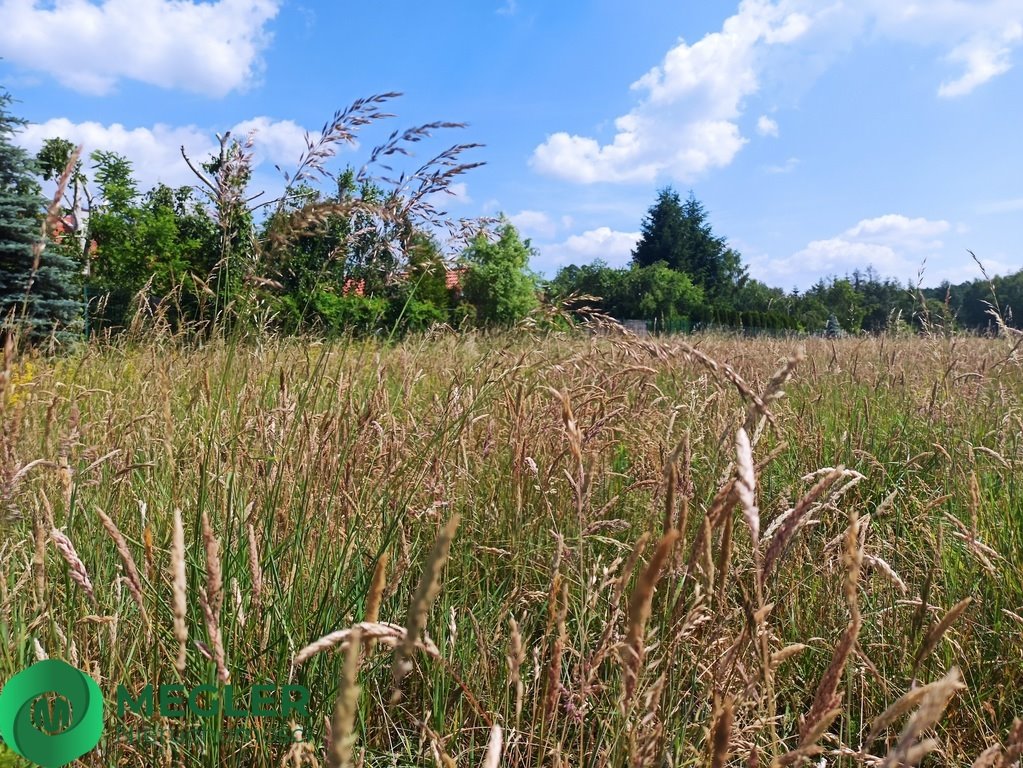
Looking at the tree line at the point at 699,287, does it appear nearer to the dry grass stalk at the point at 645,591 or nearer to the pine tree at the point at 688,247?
the pine tree at the point at 688,247

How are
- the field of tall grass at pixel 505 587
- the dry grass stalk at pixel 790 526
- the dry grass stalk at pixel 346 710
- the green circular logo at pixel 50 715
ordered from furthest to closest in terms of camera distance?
the green circular logo at pixel 50 715 → the field of tall grass at pixel 505 587 → the dry grass stalk at pixel 790 526 → the dry grass stalk at pixel 346 710

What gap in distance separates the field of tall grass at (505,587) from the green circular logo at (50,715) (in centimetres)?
7

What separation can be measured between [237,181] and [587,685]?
1413 mm

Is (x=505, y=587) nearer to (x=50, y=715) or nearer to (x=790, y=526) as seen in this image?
(x=50, y=715)

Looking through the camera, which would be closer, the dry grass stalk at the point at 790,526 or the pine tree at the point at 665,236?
the dry grass stalk at the point at 790,526

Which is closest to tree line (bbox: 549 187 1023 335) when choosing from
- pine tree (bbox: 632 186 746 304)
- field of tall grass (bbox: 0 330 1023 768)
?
pine tree (bbox: 632 186 746 304)

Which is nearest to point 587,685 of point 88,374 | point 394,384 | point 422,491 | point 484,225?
point 422,491

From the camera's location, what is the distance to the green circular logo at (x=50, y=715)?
1.01 m

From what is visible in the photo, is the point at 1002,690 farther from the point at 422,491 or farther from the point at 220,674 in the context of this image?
the point at 220,674

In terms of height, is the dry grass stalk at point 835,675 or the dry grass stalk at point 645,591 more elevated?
the dry grass stalk at point 645,591

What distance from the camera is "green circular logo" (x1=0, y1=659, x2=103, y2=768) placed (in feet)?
3.30

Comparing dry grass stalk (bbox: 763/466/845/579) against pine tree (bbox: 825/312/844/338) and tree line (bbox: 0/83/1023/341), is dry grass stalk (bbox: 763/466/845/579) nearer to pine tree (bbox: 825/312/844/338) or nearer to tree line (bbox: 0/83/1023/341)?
tree line (bbox: 0/83/1023/341)

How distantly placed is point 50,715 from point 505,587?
1.08 meters

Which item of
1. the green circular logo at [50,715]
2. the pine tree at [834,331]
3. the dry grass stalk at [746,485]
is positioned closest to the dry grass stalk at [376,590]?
the dry grass stalk at [746,485]
